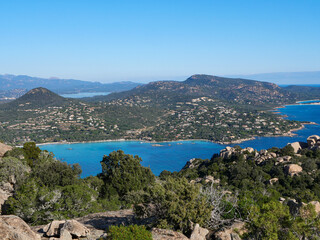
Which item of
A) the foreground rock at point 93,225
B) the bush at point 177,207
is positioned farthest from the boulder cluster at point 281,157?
the bush at point 177,207

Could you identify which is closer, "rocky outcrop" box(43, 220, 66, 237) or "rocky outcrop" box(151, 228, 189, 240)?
"rocky outcrop" box(151, 228, 189, 240)

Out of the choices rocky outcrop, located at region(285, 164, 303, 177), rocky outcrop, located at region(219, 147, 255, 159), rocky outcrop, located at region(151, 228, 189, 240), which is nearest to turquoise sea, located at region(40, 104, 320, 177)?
rocky outcrop, located at region(219, 147, 255, 159)

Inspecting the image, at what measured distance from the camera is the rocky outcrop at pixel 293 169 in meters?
33.3

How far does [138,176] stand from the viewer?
27.2m

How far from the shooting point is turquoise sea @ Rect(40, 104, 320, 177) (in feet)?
291

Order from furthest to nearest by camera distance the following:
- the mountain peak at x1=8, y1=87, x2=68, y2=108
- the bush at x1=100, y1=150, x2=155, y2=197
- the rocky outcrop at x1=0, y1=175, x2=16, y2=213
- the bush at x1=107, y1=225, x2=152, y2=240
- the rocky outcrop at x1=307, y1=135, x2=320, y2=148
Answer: the mountain peak at x1=8, y1=87, x2=68, y2=108 → the rocky outcrop at x1=307, y1=135, x2=320, y2=148 → the bush at x1=100, y1=150, x2=155, y2=197 → the rocky outcrop at x1=0, y1=175, x2=16, y2=213 → the bush at x1=107, y1=225, x2=152, y2=240

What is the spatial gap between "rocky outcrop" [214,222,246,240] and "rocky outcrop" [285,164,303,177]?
2526cm

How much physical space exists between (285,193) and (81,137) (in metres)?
101

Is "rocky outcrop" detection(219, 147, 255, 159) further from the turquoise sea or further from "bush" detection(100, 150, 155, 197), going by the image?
the turquoise sea

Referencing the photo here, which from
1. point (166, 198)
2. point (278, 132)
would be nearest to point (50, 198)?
point (166, 198)

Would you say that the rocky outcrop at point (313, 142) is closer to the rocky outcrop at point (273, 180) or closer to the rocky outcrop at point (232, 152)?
the rocky outcrop at point (232, 152)

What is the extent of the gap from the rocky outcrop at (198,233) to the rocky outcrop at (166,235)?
370 mm

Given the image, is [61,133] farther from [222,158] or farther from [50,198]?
[50,198]

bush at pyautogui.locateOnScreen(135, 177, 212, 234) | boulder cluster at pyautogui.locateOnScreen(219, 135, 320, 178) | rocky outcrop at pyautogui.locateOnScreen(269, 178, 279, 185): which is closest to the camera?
bush at pyautogui.locateOnScreen(135, 177, 212, 234)
